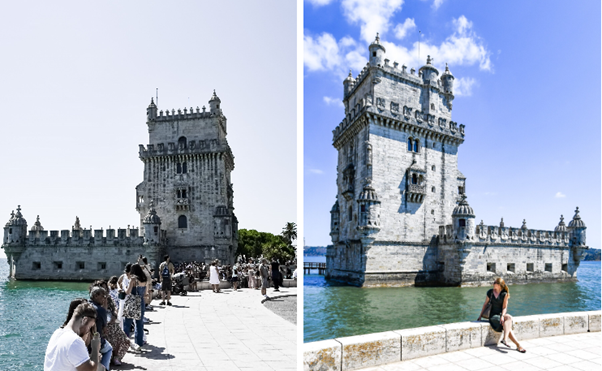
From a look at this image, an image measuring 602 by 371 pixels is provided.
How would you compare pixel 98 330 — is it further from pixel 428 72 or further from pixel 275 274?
pixel 428 72

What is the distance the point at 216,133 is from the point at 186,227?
275 inches

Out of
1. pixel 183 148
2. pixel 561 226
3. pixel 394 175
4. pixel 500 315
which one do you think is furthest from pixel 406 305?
pixel 561 226

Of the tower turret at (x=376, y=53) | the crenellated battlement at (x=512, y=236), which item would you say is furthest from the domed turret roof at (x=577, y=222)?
the tower turret at (x=376, y=53)

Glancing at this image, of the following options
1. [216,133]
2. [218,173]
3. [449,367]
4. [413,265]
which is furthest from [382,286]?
[449,367]

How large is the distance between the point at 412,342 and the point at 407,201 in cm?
2047

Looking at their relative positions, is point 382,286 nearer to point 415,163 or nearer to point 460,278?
point 460,278

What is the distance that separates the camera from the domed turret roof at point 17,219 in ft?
89.2

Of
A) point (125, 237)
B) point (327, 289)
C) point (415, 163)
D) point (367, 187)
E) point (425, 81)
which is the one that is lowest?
point (327, 289)

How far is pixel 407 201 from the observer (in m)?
23.9

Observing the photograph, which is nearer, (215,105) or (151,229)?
(151,229)

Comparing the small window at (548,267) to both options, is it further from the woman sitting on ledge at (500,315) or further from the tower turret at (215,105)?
the woman sitting on ledge at (500,315)

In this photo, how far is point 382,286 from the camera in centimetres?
2203

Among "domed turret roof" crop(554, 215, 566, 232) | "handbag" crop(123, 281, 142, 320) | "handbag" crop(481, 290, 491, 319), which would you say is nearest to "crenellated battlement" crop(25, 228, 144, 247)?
"handbag" crop(123, 281, 142, 320)

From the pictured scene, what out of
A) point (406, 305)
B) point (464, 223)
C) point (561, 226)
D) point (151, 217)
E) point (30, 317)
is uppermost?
point (151, 217)
